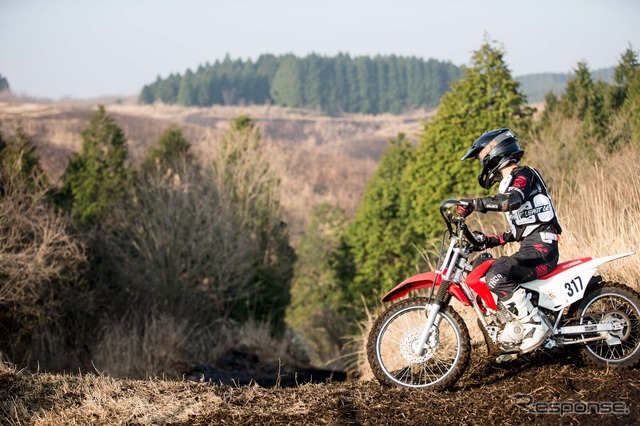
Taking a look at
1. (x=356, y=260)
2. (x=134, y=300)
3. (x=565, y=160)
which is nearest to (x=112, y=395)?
(x=565, y=160)

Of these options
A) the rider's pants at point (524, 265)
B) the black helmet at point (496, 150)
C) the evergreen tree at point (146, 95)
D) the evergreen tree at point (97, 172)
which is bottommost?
the evergreen tree at point (97, 172)

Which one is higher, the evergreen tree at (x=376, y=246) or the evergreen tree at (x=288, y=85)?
the evergreen tree at (x=288, y=85)

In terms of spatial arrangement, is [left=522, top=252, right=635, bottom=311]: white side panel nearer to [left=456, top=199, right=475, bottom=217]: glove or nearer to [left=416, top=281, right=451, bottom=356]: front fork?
[left=416, top=281, right=451, bottom=356]: front fork

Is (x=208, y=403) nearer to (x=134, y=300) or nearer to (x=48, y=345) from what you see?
(x=48, y=345)

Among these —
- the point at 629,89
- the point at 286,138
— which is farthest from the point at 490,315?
the point at 286,138

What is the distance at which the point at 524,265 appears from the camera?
21.8 feet

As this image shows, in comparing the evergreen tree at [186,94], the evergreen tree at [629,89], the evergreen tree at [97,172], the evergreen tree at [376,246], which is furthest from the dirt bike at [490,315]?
the evergreen tree at [186,94]

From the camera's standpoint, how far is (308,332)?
→ 37312 millimetres

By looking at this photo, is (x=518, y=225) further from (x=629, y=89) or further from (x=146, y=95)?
(x=146, y=95)

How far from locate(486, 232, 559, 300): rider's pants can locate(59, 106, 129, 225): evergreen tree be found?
2670 centimetres

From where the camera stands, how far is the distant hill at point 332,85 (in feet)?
517

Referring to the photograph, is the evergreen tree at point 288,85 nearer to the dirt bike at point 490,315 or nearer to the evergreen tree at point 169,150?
the evergreen tree at point 169,150

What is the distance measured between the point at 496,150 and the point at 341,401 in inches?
99.7

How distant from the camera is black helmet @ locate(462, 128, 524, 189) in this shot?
6.81 meters
